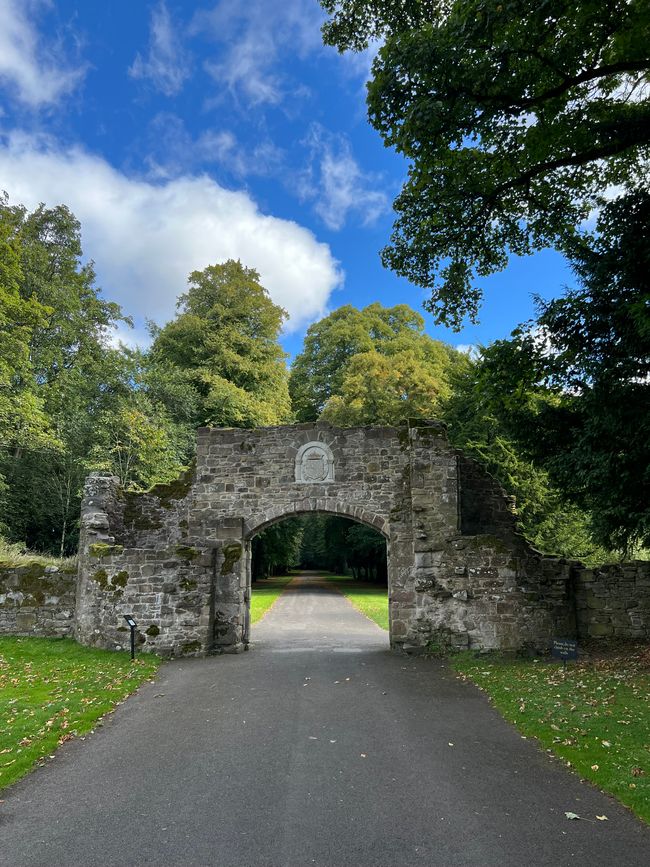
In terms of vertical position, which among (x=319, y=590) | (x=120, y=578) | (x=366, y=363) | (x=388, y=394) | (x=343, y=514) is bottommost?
(x=319, y=590)

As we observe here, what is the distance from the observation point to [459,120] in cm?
816

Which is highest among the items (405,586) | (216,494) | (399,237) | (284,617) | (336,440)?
(399,237)

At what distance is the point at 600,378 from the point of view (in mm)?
7879

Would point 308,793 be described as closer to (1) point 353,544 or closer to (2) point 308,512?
(2) point 308,512

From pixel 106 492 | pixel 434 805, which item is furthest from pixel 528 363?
pixel 106 492

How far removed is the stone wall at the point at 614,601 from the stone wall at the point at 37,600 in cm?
1128

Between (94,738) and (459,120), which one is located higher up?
(459,120)

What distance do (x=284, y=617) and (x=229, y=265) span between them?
1967 cm

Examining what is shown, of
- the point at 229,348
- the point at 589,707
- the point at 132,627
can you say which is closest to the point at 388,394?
the point at 229,348

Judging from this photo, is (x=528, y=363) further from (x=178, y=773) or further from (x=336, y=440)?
(x=178, y=773)

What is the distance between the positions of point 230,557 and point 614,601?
830 centimetres

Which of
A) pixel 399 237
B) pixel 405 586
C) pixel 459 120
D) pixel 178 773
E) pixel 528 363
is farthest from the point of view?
pixel 405 586

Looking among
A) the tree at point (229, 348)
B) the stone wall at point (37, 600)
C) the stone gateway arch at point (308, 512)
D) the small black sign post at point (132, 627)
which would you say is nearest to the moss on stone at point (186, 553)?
the stone gateway arch at point (308, 512)

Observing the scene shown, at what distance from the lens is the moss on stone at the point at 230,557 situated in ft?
40.8
